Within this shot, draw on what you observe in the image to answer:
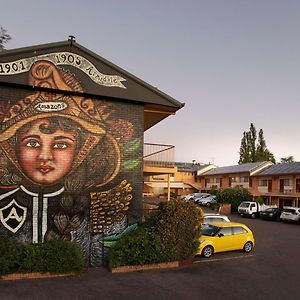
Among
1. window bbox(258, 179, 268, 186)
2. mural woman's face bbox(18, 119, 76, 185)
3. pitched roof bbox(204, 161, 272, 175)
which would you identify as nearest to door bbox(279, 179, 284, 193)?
window bbox(258, 179, 268, 186)

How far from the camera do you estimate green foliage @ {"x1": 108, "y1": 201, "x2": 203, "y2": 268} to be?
12047mm

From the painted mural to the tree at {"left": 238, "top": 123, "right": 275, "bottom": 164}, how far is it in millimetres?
57022

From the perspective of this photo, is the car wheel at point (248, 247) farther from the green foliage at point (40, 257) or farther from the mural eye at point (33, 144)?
the mural eye at point (33, 144)

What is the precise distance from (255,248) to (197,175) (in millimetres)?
49399

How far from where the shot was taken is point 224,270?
12578 mm

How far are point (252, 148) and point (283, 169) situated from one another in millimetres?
24797

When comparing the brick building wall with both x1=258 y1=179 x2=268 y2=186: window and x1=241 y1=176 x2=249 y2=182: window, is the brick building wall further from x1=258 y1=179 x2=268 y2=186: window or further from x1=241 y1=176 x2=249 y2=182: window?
x1=241 y1=176 x2=249 y2=182: window

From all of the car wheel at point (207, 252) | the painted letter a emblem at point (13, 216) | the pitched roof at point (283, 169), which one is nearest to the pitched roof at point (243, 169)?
the pitched roof at point (283, 169)

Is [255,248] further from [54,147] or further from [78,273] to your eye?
[54,147]

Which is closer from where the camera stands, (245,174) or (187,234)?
(187,234)

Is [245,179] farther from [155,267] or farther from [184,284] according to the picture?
[184,284]

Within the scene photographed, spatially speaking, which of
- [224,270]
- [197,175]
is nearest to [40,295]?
[224,270]

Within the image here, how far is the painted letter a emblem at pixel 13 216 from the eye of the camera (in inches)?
449

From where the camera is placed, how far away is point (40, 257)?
10.9m
